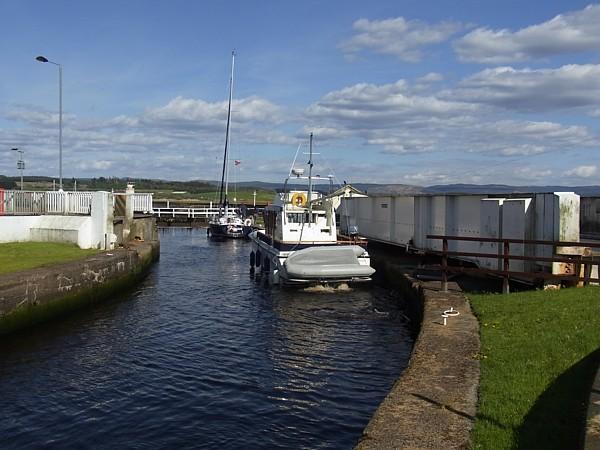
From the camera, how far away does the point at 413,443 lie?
→ 612 cm

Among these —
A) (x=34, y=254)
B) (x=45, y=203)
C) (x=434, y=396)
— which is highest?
(x=45, y=203)

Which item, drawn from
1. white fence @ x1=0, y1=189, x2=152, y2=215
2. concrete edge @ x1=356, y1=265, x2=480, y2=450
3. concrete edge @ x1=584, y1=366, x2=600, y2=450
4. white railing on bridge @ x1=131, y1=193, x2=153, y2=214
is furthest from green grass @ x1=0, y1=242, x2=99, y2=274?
white railing on bridge @ x1=131, y1=193, x2=153, y2=214

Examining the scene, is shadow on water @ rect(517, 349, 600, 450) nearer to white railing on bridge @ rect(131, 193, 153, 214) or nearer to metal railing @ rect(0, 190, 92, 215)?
metal railing @ rect(0, 190, 92, 215)

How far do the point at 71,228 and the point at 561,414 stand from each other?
67.1 feet

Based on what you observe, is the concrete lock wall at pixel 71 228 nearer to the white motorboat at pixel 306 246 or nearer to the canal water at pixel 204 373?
the canal water at pixel 204 373

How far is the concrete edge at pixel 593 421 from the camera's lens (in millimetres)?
5129

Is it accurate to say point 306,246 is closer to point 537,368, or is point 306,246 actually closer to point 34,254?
point 34,254

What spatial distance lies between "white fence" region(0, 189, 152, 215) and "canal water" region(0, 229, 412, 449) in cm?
817

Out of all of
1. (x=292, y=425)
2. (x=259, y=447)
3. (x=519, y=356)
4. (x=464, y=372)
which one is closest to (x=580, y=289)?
(x=519, y=356)

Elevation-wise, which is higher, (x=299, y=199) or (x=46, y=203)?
(x=299, y=199)

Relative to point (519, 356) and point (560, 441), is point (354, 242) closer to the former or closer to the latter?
point (519, 356)

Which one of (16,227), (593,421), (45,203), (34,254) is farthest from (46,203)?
(593,421)

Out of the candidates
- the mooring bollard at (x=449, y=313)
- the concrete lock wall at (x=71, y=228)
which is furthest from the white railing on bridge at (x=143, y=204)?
the mooring bollard at (x=449, y=313)

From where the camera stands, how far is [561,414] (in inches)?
250
